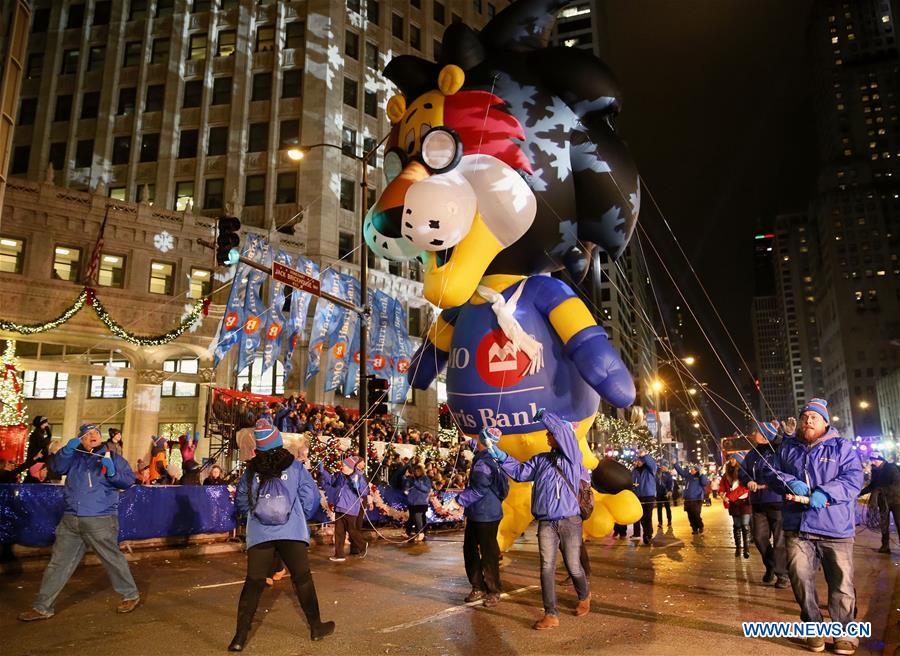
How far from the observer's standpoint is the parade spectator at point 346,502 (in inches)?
448

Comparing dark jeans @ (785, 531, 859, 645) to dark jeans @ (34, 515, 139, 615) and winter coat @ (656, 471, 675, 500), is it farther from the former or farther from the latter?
winter coat @ (656, 471, 675, 500)

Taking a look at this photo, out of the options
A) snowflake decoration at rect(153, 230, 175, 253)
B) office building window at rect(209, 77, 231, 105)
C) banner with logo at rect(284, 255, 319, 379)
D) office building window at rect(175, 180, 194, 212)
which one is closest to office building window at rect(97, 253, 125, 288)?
snowflake decoration at rect(153, 230, 175, 253)

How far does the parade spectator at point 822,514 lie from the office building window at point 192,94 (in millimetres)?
36794

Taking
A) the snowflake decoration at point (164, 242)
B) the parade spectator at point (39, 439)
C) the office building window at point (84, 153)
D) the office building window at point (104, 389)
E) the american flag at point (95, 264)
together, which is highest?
the office building window at point (84, 153)

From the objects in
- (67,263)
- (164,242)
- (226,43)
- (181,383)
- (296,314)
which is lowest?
(181,383)

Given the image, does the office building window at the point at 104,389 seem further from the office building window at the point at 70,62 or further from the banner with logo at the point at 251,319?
the office building window at the point at 70,62

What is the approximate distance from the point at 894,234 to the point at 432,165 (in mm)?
142448

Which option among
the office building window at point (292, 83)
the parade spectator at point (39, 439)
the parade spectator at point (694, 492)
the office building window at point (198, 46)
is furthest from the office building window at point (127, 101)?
the parade spectator at point (694, 492)

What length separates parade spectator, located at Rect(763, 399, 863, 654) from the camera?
17.7 feet

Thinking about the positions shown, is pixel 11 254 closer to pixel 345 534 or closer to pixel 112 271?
pixel 112 271

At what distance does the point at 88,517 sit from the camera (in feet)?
22.3

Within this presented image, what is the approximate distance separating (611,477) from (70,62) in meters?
41.2

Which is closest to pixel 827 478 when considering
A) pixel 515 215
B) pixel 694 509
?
pixel 515 215

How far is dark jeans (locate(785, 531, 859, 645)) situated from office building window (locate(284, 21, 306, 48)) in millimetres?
36909
